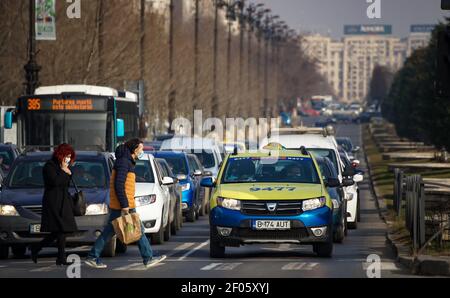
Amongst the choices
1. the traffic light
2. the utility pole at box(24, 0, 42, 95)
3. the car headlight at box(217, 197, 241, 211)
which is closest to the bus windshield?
the utility pole at box(24, 0, 42, 95)

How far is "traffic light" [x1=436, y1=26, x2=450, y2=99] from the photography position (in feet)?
60.0

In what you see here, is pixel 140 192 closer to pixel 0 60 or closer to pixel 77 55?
pixel 0 60

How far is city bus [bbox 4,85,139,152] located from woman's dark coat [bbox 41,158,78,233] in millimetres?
15706

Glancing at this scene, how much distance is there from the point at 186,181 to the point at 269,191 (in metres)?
12.6

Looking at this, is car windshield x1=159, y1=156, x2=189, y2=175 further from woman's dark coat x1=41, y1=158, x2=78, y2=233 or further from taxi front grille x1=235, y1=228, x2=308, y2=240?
woman's dark coat x1=41, y1=158, x2=78, y2=233

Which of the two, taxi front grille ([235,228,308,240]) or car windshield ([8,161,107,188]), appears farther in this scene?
car windshield ([8,161,107,188])

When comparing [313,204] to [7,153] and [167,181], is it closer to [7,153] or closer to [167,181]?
[167,181]

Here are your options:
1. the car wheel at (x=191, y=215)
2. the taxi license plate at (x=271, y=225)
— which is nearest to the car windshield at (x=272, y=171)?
the taxi license plate at (x=271, y=225)

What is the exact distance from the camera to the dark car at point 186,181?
115 ft

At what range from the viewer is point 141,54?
69.5 m

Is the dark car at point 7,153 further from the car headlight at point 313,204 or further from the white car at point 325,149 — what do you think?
the car headlight at point 313,204

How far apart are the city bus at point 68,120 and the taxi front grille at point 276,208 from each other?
574 inches

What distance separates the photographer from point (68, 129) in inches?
1460

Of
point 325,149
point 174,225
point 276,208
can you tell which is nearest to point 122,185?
point 276,208
